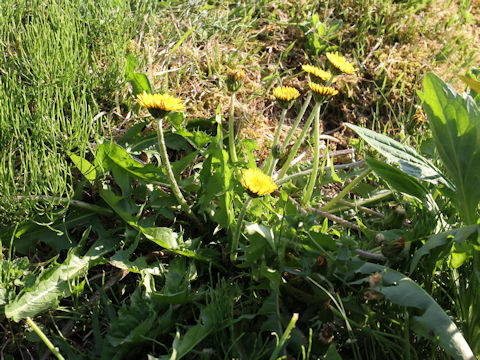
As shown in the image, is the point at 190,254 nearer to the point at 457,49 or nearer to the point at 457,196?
the point at 457,196

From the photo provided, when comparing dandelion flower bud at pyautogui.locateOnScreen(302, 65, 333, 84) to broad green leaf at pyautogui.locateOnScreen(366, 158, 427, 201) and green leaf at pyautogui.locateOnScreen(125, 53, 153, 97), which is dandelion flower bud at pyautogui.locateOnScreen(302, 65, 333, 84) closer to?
broad green leaf at pyautogui.locateOnScreen(366, 158, 427, 201)

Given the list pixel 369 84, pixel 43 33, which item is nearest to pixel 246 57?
pixel 369 84

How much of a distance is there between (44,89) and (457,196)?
5.28 ft

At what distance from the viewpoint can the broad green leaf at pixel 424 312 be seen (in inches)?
59.9

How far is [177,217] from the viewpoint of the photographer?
7.17ft

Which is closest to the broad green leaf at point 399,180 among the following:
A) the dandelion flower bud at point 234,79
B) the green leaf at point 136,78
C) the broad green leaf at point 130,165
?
the dandelion flower bud at point 234,79

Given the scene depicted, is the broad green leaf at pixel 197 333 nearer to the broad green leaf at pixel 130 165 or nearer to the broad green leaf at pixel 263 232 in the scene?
the broad green leaf at pixel 263 232

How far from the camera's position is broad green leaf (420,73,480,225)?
5.87ft

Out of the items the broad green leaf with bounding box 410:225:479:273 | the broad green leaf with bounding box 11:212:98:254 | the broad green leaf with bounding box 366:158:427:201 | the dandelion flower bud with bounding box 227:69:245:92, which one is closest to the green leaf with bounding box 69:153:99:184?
the broad green leaf with bounding box 11:212:98:254

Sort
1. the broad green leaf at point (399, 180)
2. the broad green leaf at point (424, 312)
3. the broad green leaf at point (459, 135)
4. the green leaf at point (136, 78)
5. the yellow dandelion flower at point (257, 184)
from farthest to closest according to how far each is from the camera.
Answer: the green leaf at point (136, 78) → the broad green leaf at point (399, 180) → the broad green leaf at point (459, 135) → the yellow dandelion flower at point (257, 184) → the broad green leaf at point (424, 312)

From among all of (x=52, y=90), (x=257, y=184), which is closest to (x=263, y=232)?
(x=257, y=184)

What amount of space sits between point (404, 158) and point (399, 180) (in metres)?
0.09

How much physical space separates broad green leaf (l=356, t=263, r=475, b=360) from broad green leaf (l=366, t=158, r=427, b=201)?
0.38 m

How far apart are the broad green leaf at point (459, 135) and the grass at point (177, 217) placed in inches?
5.9
